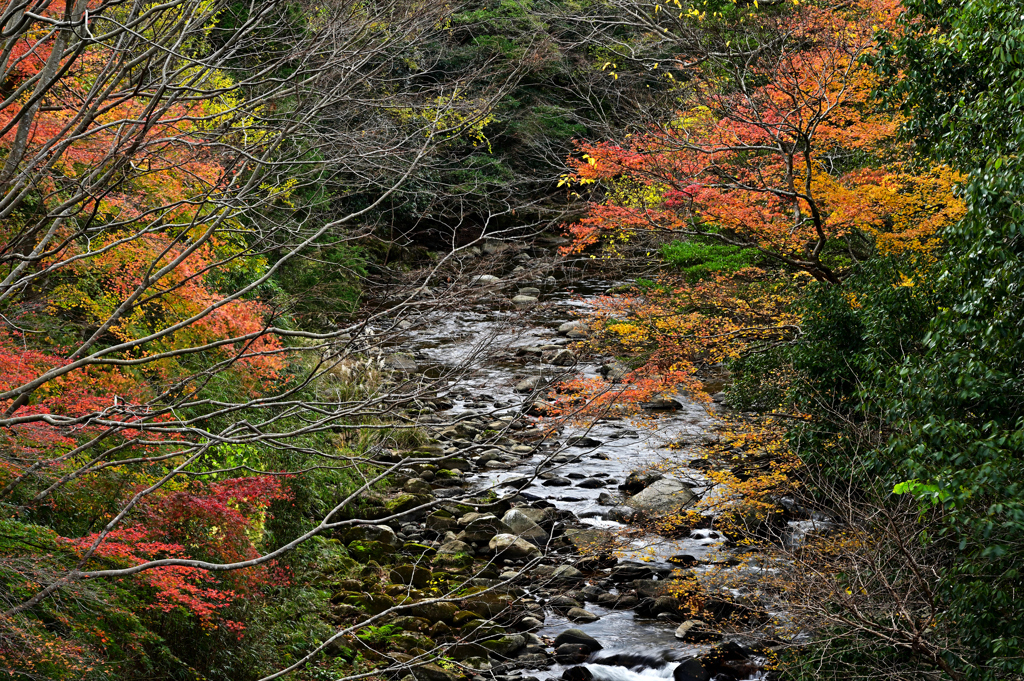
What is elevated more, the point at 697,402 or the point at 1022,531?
the point at 1022,531

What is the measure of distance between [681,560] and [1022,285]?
6407 mm

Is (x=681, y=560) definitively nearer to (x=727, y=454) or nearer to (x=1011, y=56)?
(x=727, y=454)

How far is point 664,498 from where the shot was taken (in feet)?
39.1

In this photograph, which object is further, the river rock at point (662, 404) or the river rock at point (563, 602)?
the river rock at point (662, 404)

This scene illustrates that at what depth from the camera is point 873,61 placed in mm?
8820

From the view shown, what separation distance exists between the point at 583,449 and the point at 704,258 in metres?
4.73

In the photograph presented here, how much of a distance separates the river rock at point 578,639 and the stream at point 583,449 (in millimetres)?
101

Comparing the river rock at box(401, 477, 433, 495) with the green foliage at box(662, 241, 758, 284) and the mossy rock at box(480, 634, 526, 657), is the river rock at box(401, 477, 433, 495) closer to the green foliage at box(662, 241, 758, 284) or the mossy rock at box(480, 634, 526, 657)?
the mossy rock at box(480, 634, 526, 657)

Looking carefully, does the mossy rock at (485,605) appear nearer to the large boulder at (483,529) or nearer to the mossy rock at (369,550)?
the large boulder at (483,529)

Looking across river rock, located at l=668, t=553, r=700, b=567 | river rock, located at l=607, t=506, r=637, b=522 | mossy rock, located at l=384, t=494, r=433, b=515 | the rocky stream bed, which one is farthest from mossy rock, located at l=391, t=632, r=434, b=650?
river rock, located at l=607, t=506, r=637, b=522

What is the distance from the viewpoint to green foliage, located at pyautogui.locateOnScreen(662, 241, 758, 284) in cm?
1440

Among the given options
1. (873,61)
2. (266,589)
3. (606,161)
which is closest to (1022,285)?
(873,61)

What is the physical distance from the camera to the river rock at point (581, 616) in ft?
32.0

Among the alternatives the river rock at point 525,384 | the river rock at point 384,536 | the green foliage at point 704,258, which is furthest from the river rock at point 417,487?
the green foliage at point 704,258
